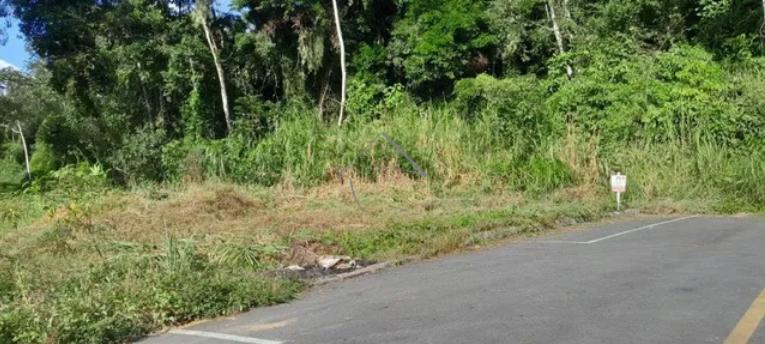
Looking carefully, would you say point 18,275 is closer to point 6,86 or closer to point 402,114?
point 402,114

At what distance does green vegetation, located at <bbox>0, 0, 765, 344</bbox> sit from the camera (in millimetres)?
10469

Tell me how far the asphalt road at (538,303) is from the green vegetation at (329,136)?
93 cm

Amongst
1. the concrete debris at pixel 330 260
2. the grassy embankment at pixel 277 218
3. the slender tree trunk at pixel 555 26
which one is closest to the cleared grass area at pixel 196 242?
the grassy embankment at pixel 277 218

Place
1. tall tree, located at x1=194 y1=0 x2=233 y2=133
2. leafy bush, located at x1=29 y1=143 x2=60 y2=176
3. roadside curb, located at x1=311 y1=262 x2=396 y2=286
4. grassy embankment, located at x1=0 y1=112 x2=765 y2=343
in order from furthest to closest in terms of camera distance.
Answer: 1. leafy bush, located at x1=29 y1=143 x2=60 y2=176
2. tall tree, located at x1=194 y1=0 x2=233 y2=133
3. roadside curb, located at x1=311 y1=262 x2=396 y2=286
4. grassy embankment, located at x1=0 y1=112 x2=765 y2=343

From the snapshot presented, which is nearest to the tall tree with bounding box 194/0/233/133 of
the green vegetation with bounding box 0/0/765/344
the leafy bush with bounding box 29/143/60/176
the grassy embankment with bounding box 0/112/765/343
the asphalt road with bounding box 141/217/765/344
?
the green vegetation with bounding box 0/0/765/344

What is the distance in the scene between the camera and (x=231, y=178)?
24.6 meters

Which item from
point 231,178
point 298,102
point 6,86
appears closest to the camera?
point 231,178

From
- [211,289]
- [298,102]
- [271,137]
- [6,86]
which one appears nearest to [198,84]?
[298,102]

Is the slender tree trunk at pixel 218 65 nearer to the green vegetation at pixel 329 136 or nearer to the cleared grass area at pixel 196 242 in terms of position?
the green vegetation at pixel 329 136

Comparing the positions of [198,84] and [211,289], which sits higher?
[198,84]

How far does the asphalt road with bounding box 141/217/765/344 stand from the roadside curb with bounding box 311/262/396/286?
0.84 ft

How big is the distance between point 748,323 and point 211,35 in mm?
32081

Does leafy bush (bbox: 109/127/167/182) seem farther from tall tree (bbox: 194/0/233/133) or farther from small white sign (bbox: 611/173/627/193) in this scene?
small white sign (bbox: 611/173/627/193)

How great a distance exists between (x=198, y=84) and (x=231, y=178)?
44.3 feet
